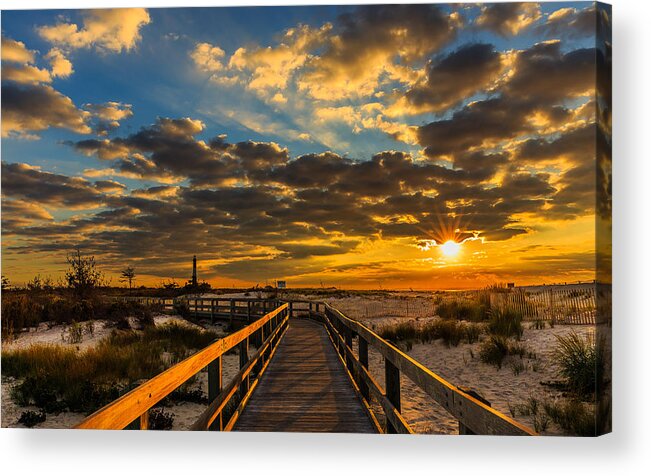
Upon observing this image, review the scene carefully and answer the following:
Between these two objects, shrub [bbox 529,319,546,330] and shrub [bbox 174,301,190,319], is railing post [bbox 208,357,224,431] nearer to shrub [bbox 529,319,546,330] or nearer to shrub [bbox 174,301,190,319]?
shrub [bbox 529,319,546,330]

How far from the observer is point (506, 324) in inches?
558

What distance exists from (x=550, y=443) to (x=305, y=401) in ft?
10.5

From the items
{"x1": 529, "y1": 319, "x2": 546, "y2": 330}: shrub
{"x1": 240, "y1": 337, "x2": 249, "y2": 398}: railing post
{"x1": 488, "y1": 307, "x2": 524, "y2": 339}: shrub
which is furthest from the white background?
{"x1": 529, "y1": 319, "x2": 546, "y2": 330}: shrub

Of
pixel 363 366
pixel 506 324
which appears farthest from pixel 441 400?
pixel 506 324

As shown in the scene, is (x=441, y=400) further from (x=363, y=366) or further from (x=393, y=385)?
(x=363, y=366)

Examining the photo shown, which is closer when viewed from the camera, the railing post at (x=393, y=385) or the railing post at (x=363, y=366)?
the railing post at (x=393, y=385)

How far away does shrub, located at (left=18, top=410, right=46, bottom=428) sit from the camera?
8312 mm

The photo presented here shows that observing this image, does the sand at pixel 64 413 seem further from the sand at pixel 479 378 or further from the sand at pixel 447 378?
the sand at pixel 479 378

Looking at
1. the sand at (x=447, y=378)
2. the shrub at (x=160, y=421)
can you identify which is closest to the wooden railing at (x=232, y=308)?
the sand at (x=447, y=378)

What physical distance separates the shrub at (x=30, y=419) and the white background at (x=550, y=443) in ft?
3.72

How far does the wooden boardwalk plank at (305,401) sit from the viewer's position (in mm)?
6090

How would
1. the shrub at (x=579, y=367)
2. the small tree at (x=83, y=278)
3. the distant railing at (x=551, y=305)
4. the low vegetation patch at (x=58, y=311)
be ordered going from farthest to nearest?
the small tree at (x=83, y=278), the low vegetation patch at (x=58, y=311), the distant railing at (x=551, y=305), the shrub at (x=579, y=367)

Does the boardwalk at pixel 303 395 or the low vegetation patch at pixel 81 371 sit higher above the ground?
the boardwalk at pixel 303 395

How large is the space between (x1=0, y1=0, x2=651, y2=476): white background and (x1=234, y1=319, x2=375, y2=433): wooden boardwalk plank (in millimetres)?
206
